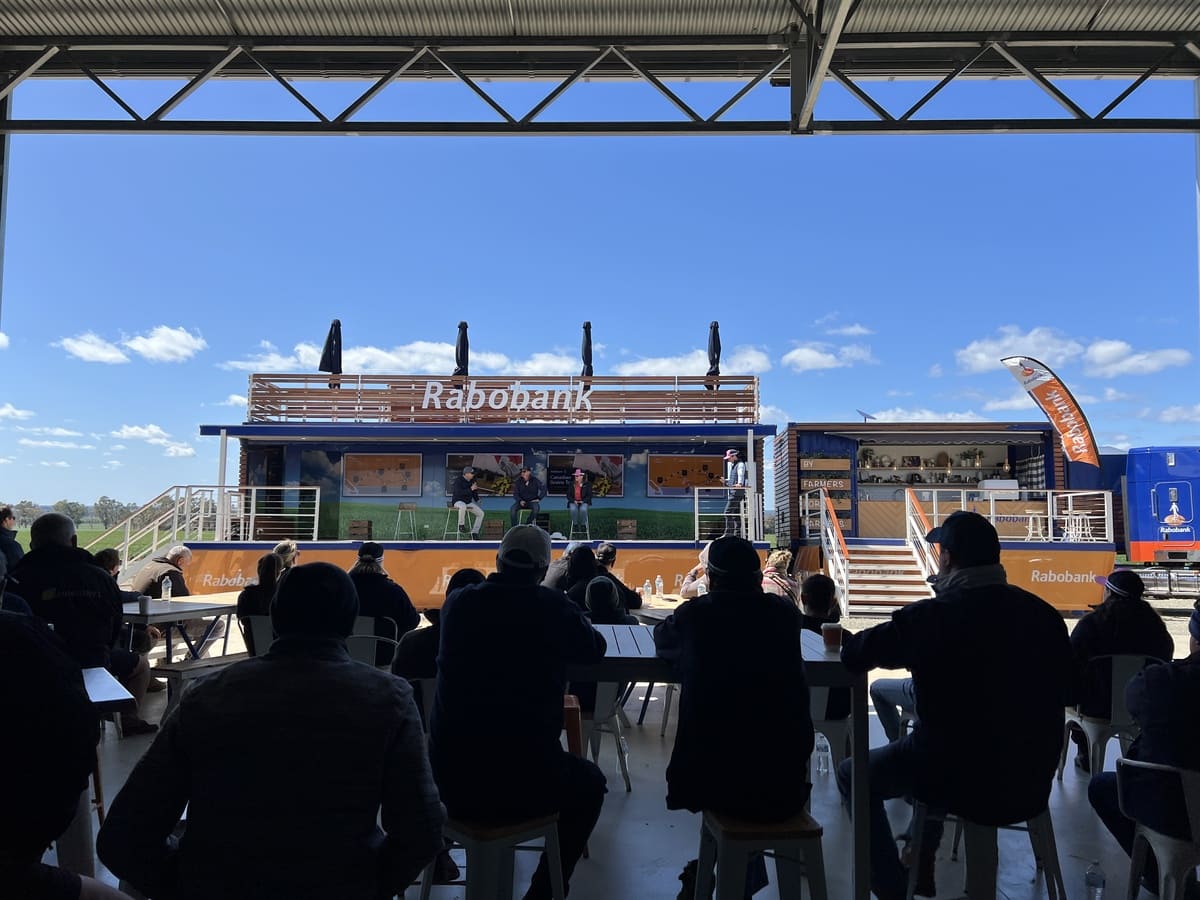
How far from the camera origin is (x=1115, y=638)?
4.11m

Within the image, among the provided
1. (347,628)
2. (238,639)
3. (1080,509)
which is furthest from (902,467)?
(347,628)

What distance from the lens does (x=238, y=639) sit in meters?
9.33

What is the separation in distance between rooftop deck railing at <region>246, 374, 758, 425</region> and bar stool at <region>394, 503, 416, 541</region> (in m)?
1.83

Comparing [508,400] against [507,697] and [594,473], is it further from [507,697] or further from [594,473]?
[507,697]

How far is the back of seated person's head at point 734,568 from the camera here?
2537 mm

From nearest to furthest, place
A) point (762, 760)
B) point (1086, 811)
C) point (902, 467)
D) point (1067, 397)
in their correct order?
point (762, 760), point (1086, 811), point (1067, 397), point (902, 467)

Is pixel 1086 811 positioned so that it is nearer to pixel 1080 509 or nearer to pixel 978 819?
pixel 978 819

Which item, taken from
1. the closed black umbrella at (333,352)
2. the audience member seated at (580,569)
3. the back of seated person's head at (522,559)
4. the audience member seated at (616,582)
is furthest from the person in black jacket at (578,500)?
the back of seated person's head at (522,559)

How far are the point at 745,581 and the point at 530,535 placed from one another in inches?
29.8

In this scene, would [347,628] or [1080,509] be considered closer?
[347,628]

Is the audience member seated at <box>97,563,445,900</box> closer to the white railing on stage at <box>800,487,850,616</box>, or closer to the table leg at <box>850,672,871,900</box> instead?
the table leg at <box>850,672,871,900</box>

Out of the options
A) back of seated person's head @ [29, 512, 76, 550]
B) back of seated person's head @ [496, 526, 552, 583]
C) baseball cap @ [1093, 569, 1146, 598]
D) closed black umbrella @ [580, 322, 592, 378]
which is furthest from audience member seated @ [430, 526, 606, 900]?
closed black umbrella @ [580, 322, 592, 378]

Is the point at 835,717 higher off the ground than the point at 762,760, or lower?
lower

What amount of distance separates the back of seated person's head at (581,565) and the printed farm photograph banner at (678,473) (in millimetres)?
10660
